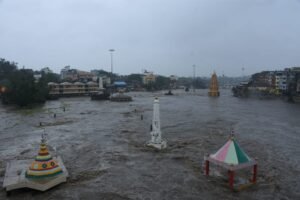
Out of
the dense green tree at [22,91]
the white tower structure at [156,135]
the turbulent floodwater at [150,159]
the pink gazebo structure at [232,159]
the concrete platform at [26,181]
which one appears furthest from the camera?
the dense green tree at [22,91]

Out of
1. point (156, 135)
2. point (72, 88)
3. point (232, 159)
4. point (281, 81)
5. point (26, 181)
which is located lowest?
point (26, 181)

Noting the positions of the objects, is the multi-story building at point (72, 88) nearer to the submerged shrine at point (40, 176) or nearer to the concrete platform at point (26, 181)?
the concrete platform at point (26, 181)

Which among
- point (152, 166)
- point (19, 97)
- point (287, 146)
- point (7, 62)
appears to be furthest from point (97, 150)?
point (7, 62)

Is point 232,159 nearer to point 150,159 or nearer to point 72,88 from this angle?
point 150,159

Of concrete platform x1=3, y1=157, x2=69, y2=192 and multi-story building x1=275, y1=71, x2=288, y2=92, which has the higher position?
multi-story building x1=275, y1=71, x2=288, y2=92

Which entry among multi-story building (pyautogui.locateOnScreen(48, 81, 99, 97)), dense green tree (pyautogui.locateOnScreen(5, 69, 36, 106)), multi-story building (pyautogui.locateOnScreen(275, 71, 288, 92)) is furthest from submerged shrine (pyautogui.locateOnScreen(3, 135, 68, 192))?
multi-story building (pyautogui.locateOnScreen(275, 71, 288, 92))

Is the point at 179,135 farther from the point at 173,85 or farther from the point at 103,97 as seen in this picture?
the point at 173,85

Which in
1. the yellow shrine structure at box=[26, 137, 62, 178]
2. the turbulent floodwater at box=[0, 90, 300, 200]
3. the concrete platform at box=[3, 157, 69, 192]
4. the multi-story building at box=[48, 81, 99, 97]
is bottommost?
the turbulent floodwater at box=[0, 90, 300, 200]

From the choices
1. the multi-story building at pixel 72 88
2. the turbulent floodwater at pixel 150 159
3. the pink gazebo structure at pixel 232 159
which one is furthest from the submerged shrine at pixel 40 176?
the multi-story building at pixel 72 88

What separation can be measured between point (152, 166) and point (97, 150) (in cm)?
409

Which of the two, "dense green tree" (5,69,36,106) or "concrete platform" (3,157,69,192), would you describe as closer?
"concrete platform" (3,157,69,192)

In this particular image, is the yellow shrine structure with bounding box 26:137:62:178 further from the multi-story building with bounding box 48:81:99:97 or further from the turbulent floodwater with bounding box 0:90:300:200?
the multi-story building with bounding box 48:81:99:97

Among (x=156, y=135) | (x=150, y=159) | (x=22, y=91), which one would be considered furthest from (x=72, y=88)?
(x=150, y=159)

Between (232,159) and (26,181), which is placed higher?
(232,159)
